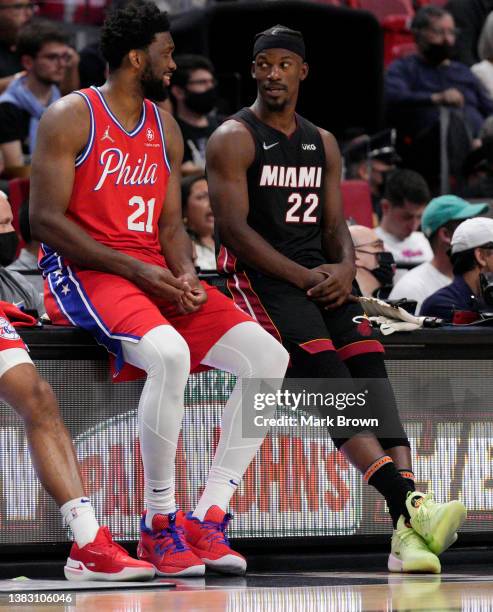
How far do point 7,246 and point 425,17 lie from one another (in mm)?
6869

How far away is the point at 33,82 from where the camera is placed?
9391mm

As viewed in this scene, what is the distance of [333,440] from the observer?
5.28 metres

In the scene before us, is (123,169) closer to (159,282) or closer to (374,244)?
(159,282)

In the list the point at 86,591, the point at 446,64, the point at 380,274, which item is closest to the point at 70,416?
the point at 86,591

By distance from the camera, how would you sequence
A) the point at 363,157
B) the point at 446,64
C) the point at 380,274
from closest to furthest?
the point at 380,274, the point at 363,157, the point at 446,64

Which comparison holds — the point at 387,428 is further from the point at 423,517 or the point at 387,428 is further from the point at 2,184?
the point at 2,184

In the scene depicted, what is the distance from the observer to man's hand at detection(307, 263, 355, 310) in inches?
214

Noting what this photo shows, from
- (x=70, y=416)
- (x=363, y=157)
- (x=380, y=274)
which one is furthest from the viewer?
(x=363, y=157)

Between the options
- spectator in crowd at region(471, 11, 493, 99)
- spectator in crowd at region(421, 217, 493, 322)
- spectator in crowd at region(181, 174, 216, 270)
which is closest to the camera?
spectator in crowd at region(421, 217, 493, 322)

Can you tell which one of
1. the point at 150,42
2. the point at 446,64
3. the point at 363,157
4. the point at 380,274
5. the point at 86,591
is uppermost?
the point at 446,64

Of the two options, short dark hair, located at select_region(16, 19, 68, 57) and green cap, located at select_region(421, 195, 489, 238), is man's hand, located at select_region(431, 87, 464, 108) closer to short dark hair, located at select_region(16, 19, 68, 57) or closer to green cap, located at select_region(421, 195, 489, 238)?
short dark hair, located at select_region(16, 19, 68, 57)

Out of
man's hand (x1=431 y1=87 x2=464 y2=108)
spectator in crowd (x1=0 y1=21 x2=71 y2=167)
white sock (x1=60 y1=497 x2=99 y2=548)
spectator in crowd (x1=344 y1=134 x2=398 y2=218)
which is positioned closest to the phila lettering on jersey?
white sock (x1=60 y1=497 x2=99 y2=548)

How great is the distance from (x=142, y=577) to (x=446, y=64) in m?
8.09

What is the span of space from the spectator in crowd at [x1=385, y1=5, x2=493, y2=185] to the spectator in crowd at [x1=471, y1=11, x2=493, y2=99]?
27cm
